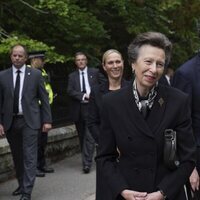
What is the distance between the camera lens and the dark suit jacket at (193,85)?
466cm

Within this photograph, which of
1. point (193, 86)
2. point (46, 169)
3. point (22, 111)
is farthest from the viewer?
point (46, 169)

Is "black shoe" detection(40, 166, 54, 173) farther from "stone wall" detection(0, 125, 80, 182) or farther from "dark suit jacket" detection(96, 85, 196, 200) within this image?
"dark suit jacket" detection(96, 85, 196, 200)

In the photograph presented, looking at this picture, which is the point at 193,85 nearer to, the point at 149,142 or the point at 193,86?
the point at 193,86

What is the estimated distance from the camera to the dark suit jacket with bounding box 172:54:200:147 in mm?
4660

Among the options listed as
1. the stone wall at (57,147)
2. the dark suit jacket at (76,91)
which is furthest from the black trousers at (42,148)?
the dark suit jacket at (76,91)

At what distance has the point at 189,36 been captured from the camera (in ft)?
52.9

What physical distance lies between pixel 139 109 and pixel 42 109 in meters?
4.84

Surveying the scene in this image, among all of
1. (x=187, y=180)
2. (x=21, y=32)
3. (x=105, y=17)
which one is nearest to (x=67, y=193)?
(x=21, y=32)

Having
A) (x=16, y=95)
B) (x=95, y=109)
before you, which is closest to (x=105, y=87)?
(x=95, y=109)

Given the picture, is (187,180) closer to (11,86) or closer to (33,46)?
(11,86)

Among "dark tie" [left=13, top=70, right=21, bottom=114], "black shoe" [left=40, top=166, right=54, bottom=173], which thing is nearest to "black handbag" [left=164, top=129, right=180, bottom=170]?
"dark tie" [left=13, top=70, right=21, bottom=114]

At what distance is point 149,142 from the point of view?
11.8ft

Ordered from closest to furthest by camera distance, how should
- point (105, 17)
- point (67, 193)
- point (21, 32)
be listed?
point (67, 193) < point (21, 32) < point (105, 17)

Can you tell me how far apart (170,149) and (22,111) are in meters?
4.64
